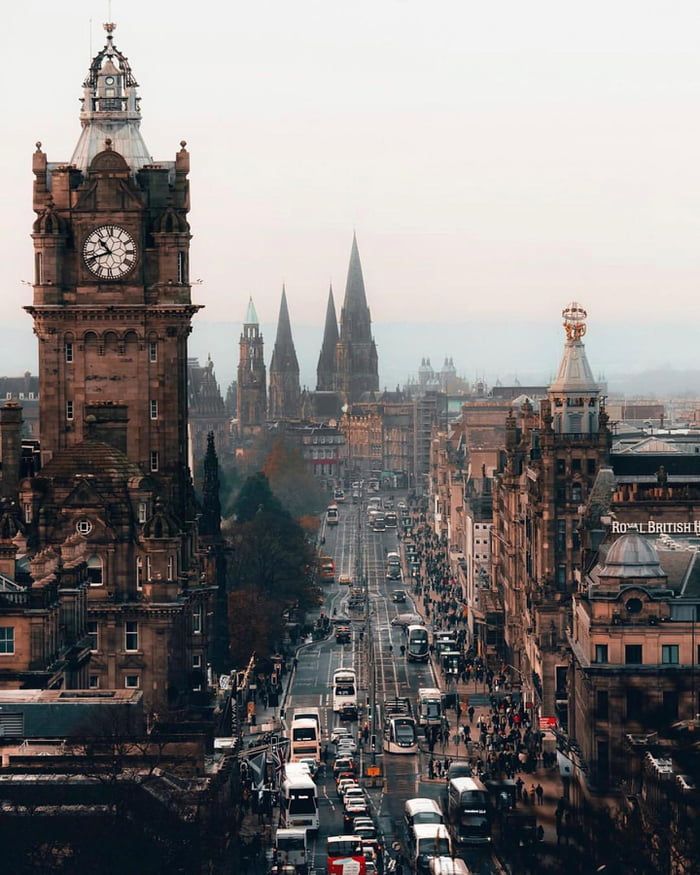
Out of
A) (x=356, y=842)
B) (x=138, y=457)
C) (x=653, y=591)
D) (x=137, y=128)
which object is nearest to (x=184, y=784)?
(x=356, y=842)

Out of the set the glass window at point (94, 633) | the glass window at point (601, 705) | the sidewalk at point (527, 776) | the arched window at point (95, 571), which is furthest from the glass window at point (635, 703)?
the arched window at point (95, 571)

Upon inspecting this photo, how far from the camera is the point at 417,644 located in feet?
634

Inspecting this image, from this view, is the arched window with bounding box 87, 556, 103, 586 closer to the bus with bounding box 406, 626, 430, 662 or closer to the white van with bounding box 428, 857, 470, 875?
the white van with bounding box 428, 857, 470, 875

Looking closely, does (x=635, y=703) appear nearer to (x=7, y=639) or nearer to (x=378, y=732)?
(x=378, y=732)

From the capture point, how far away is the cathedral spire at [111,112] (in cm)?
15538

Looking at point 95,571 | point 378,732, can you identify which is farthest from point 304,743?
point 95,571

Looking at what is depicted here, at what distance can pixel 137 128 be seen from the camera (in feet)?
515

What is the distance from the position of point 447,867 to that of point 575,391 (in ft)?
215

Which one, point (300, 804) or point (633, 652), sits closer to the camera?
point (300, 804)

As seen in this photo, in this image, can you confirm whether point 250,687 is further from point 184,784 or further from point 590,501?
point 184,784

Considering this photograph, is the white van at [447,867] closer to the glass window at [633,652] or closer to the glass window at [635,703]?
the glass window at [635,703]

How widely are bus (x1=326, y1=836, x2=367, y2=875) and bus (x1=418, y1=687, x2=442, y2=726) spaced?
41.4m

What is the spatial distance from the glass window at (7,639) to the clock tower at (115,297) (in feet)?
95.6

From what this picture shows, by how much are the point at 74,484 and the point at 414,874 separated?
38674 mm
